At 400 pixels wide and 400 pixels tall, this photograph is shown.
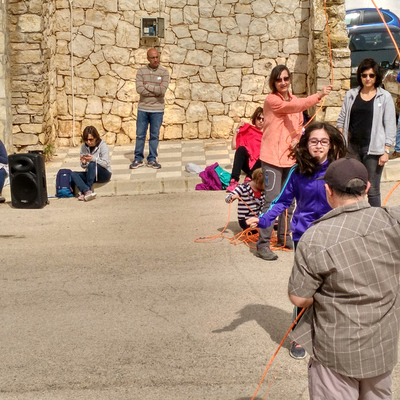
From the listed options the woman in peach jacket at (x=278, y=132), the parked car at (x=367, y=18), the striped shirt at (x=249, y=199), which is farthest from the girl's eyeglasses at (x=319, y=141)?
the parked car at (x=367, y=18)

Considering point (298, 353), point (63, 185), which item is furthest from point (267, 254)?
point (63, 185)

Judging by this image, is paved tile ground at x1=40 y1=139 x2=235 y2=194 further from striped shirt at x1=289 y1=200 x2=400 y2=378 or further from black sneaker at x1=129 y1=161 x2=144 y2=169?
striped shirt at x1=289 y1=200 x2=400 y2=378

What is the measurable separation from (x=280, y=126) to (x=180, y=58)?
21.4 ft

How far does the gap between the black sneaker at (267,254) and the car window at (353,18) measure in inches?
379

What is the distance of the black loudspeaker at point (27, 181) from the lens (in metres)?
9.95

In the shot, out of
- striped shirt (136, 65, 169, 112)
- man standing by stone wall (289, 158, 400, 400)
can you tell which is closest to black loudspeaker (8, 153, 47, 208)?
striped shirt (136, 65, 169, 112)

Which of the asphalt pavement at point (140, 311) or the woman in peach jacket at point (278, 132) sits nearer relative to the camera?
the asphalt pavement at point (140, 311)

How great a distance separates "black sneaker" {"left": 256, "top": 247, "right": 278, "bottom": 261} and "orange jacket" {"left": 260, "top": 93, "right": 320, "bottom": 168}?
2.84ft

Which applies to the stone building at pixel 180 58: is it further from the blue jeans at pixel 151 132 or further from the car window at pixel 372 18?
the car window at pixel 372 18

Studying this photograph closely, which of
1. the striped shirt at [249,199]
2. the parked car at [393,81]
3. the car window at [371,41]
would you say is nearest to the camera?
the striped shirt at [249,199]

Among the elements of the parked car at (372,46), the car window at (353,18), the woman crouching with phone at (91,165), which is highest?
the car window at (353,18)

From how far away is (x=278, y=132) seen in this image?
24.9ft

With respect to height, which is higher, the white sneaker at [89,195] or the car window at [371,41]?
the car window at [371,41]

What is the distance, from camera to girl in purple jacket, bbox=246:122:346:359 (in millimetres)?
5336
